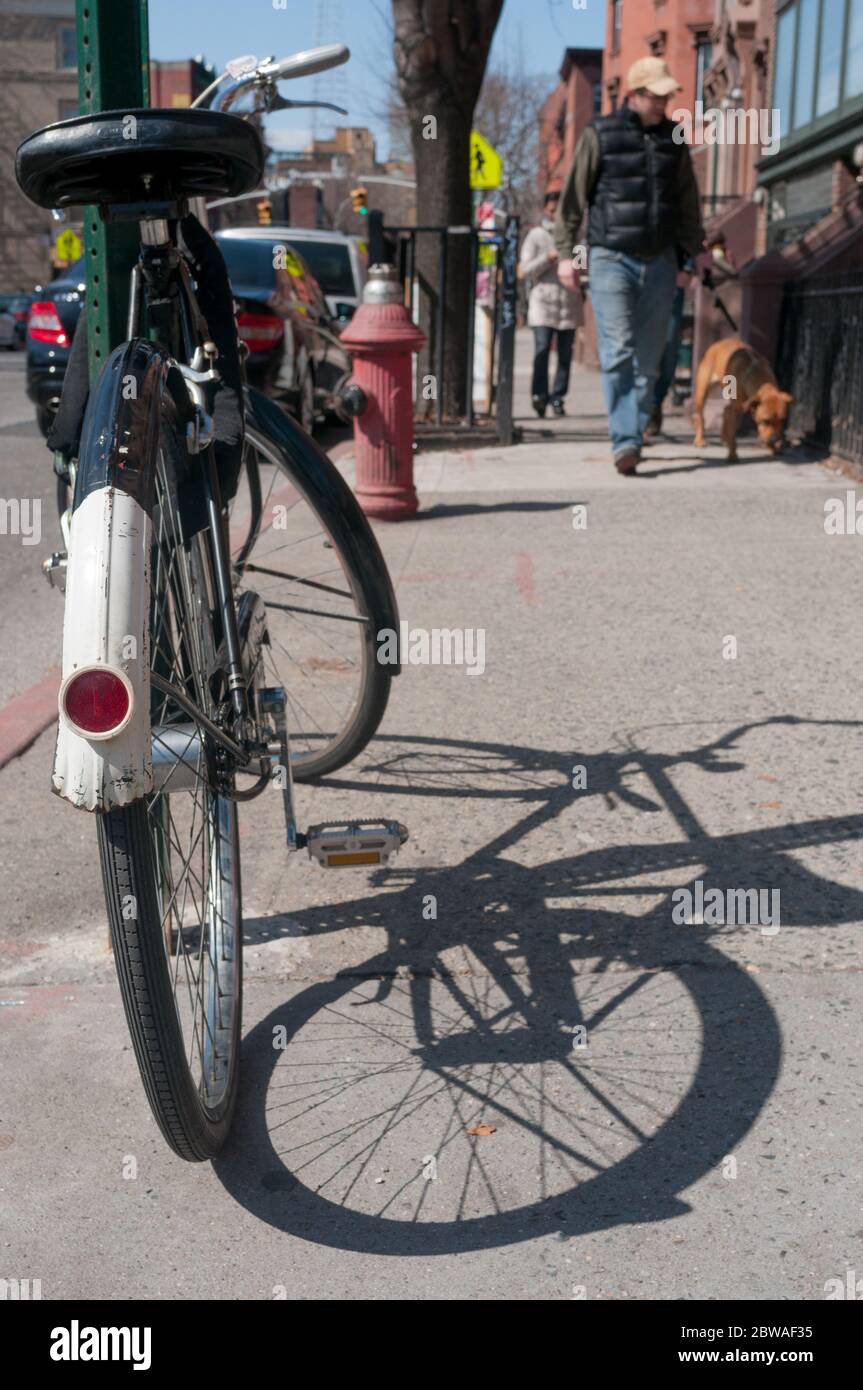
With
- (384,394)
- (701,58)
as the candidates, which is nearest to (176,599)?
(384,394)

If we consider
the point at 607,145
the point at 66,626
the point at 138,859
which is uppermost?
the point at 607,145

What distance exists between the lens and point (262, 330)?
12.9 metres

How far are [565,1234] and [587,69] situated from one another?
69.0m

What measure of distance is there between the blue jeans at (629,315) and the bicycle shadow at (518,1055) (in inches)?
256

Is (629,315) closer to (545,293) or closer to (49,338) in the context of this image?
(545,293)

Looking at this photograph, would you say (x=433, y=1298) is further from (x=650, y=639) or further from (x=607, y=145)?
(x=607, y=145)

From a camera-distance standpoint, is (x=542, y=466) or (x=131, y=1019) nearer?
(x=131, y=1019)

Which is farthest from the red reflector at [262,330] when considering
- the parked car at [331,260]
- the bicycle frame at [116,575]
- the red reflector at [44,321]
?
the bicycle frame at [116,575]

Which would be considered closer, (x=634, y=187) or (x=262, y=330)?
(x=634, y=187)

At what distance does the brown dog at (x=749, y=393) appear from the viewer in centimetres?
1133

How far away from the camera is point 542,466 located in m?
11.4

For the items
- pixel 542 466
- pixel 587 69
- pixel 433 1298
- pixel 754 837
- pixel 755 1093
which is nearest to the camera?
pixel 433 1298

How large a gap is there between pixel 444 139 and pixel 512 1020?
11.6m

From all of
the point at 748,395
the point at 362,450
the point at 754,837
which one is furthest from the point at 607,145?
the point at 754,837
